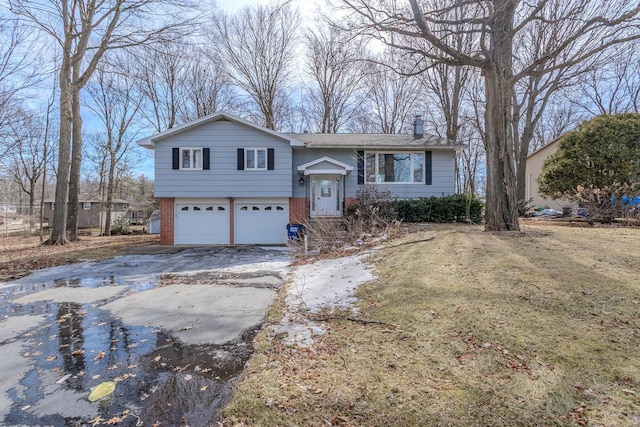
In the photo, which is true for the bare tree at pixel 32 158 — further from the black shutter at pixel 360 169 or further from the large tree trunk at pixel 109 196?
the black shutter at pixel 360 169

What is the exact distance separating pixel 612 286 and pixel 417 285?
255 cm

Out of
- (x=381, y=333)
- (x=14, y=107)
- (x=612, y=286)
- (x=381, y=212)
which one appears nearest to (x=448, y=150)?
(x=381, y=212)

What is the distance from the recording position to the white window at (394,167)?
15311mm

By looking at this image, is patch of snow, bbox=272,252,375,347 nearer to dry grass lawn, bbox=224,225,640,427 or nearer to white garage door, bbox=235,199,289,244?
dry grass lawn, bbox=224,225,640,427

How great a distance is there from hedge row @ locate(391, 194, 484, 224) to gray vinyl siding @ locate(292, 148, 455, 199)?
0.98 meters

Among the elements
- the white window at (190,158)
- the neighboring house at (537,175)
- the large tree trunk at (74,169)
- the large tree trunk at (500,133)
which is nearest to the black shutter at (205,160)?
the white window at (190,158)

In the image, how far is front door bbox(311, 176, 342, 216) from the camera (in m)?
15.1

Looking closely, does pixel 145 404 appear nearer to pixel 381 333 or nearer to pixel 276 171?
pixel 381 333

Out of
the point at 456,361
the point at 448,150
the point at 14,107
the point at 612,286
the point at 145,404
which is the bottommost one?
the point at 145,404

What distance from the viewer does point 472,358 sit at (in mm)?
3150

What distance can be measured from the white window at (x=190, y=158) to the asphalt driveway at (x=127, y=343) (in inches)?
285

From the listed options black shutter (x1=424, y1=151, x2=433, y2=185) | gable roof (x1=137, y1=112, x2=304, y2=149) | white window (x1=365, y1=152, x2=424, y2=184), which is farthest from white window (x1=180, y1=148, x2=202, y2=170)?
black shutter (x1=424, y1=151, x2=433, y2=185)

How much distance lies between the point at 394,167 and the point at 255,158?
6.33 m

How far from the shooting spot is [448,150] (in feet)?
50.0
